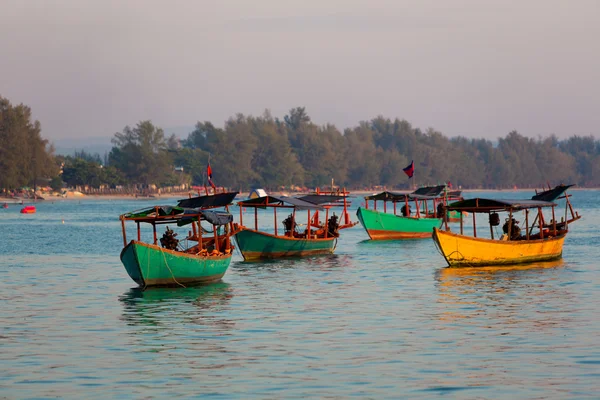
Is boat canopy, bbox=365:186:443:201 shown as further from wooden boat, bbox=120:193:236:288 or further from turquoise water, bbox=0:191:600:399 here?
wooden boat, bbox=120:193:236:288

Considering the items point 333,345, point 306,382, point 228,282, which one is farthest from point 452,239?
point 306,382

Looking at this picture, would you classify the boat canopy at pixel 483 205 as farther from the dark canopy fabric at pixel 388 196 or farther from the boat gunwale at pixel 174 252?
the dark canopy fabric at pixel 388 196

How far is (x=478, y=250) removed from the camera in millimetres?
42125

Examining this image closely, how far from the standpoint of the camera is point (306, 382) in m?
19.4

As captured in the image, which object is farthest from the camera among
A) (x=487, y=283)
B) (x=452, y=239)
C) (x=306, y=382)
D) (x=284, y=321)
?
(x=452, y=239)

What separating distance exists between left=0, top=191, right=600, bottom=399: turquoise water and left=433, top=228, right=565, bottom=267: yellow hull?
1.93ft

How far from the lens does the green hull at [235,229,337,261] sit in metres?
48.8

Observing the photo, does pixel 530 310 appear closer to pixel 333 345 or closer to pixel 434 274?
pixel 333 345

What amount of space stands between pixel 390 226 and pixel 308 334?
45.0 meters

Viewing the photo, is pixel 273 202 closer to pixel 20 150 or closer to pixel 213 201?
pixel 213 201

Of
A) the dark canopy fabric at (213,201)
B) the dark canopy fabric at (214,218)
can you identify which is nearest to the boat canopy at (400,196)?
the dark canopy fabric at (213,201)

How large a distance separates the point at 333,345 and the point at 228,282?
15806mm

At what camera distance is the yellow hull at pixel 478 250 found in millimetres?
41844

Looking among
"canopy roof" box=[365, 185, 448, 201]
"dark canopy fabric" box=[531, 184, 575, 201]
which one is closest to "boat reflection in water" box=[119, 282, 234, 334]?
"dark canopy fabric" box=[531, 184, 575, 201]
